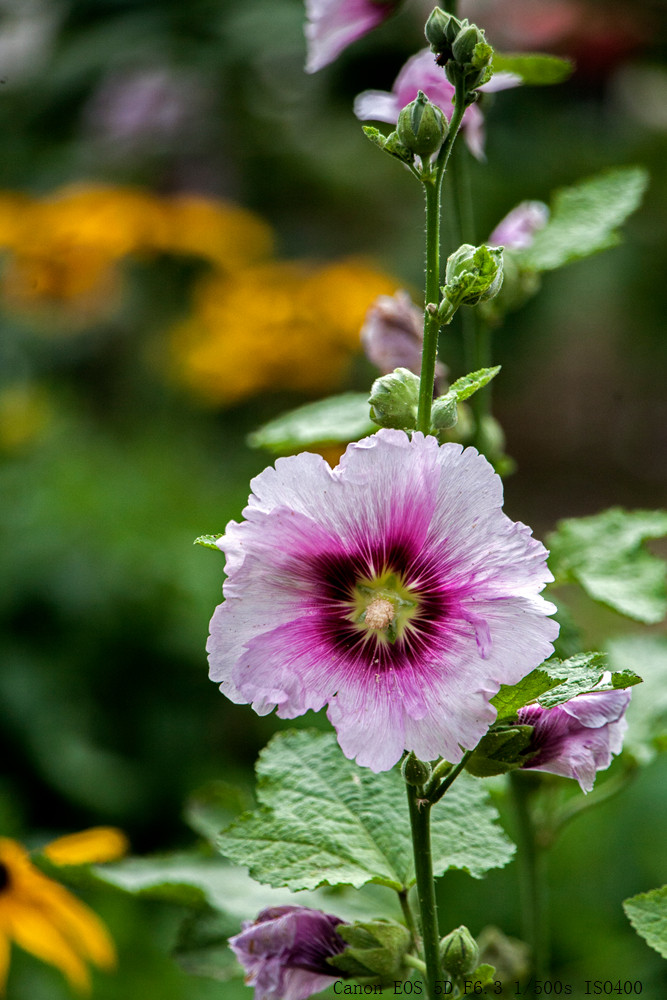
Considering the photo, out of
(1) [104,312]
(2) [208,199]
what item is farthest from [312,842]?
(2) [208,199]

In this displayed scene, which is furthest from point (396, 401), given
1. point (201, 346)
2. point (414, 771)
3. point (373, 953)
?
point (201, 346)

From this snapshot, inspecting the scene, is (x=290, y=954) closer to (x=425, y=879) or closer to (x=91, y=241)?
(x=425, y=879)

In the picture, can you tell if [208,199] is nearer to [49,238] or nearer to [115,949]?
[49,238]

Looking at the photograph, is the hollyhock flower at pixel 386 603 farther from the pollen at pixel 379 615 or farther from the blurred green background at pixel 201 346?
the blurred green background at pixel 201 346

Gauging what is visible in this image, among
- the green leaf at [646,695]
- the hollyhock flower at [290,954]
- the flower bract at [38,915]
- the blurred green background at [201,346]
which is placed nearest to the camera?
the hollyhock flower at [290,954]

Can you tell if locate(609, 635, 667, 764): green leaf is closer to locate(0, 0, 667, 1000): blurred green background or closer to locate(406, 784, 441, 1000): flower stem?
locate(0, 0, 667, 1000): blurred green background

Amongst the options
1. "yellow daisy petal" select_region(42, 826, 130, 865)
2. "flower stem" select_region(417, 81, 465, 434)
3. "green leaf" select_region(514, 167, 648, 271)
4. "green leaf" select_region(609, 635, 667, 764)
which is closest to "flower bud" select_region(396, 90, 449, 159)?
"flower stem" select_region(417, 81, 465, 434)

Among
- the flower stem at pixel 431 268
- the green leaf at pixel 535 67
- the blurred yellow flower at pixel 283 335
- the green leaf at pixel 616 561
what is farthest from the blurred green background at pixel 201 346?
the flower stem at pixel 431 268
